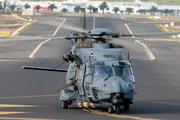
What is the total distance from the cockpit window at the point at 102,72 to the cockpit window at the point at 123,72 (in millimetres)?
301

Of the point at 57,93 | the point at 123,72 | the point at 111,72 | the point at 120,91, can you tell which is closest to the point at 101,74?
the point at 111,72

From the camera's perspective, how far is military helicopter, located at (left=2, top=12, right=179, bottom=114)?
14.5 meters

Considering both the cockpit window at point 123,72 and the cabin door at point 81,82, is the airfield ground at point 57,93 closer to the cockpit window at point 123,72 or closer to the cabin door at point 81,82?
the cabin door at point 81,82

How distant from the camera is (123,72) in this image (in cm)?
1552

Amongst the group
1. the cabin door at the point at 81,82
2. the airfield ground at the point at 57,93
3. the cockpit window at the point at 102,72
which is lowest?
the airfield ground at the point at 57,93

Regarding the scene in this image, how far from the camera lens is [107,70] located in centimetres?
1543

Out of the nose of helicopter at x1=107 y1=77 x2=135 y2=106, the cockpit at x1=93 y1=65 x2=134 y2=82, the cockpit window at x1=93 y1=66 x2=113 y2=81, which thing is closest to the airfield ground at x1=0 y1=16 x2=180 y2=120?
the nose of helicopter at x1=107 y1=77 x2=135 y2=106

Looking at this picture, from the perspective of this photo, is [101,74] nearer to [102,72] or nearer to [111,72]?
[102,72]

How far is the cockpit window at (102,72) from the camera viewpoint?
1526 cm

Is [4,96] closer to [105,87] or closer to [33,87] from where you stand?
[33,87]

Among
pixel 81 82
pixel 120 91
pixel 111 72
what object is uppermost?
pixel 111 72

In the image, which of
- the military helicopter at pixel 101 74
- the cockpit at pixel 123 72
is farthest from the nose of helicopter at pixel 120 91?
the cockpit at pixel 123 72

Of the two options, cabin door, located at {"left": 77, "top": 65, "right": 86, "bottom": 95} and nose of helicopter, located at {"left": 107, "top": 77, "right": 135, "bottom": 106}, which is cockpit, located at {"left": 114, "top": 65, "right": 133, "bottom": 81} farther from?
cabin door, located at {"left": 77, "top": 65, "right": 86, "bottom": 95}

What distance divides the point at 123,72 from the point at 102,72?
3.45ft
